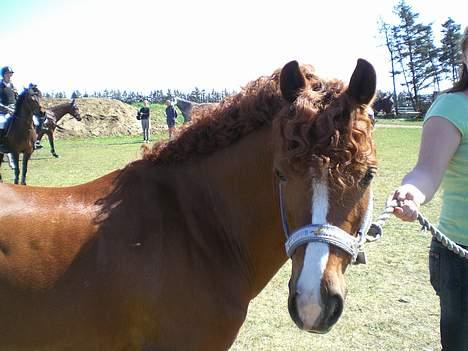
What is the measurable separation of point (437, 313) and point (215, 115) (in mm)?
3533

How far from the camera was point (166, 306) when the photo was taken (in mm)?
2316

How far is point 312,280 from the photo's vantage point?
1769 millimetres

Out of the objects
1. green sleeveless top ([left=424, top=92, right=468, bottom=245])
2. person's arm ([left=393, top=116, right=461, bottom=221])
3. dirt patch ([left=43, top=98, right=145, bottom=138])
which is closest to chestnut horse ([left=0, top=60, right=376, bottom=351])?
person's arm ([left=393, top=116, right=461, bottom=221])

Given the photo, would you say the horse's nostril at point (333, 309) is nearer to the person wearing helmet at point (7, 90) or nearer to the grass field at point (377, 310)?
the grass field at point (377, 310)

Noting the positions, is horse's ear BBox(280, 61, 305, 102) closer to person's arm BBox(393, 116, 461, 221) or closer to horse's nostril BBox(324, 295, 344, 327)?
person's arm BBox(393, 116, 461, 221)

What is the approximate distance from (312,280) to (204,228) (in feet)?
3.18

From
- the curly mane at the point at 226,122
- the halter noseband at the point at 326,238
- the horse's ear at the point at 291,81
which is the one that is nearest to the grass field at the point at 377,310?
the curly mane at the point at 226,122

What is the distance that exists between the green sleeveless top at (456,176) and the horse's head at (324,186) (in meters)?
0.52

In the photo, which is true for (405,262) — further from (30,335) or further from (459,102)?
(30,335)

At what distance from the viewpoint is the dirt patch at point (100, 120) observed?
3382cm

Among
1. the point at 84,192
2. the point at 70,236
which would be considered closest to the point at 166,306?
the point at 70,236

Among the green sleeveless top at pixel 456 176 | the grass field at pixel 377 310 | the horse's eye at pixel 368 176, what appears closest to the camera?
the horse's eye at pixel 368 176

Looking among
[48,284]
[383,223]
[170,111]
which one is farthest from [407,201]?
[170,111]

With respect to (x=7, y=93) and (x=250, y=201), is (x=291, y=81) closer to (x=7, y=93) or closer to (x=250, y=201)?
(x=250, y=201)
